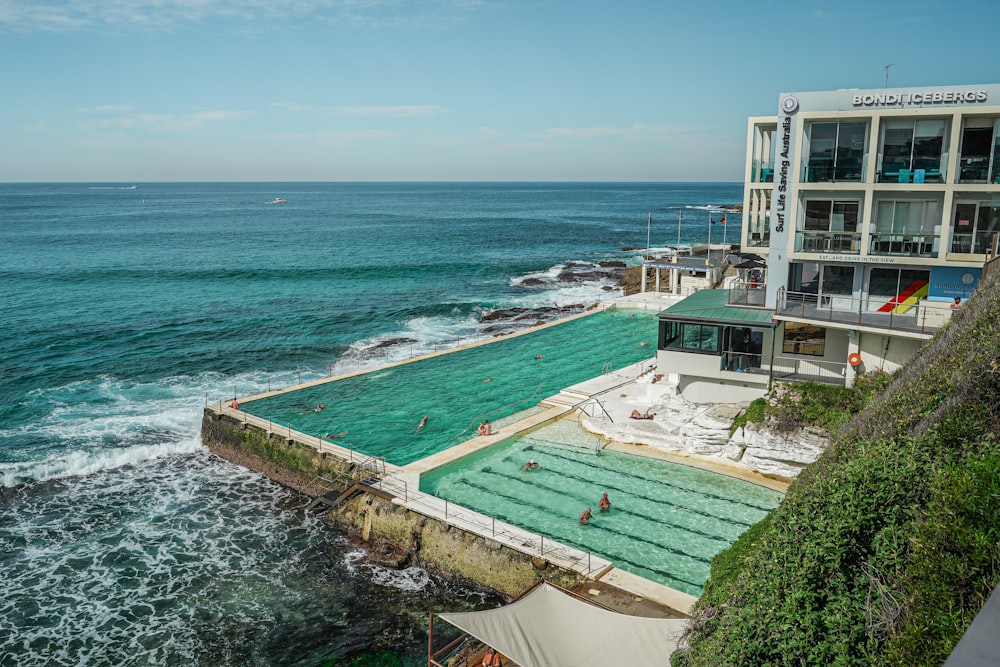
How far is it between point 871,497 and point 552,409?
21496 millimetres

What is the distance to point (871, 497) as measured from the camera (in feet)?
31.3

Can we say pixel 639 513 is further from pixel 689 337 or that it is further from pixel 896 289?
pixel 896 289

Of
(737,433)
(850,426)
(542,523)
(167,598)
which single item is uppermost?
(850,426)

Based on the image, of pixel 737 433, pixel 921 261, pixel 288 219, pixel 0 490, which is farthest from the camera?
pixel 288 219

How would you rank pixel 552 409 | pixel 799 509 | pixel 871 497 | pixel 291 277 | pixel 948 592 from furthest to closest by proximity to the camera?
1. pixel 291 277
2. pixel 552 409
3. pixel 799 509
4. pixel 871 497
5. pixel 948 592

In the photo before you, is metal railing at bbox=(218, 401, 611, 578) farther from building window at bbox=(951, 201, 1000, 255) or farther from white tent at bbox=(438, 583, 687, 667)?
building window at bbox=(951, 201, 1000, 255)

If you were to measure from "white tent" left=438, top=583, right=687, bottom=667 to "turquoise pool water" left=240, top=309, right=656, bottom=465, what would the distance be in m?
13.5

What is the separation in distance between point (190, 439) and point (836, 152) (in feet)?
96.2

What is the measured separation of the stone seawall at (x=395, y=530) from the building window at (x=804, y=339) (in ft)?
43.0

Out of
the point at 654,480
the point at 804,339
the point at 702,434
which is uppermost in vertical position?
the point at 804,339

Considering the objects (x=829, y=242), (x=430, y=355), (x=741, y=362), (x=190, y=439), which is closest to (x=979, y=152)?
(x=829, y=242)

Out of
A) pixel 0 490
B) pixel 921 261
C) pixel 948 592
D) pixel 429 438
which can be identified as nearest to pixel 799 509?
pixel 948 592

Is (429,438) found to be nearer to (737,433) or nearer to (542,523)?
(542,523)

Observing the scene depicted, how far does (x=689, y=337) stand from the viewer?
87.3 feet
